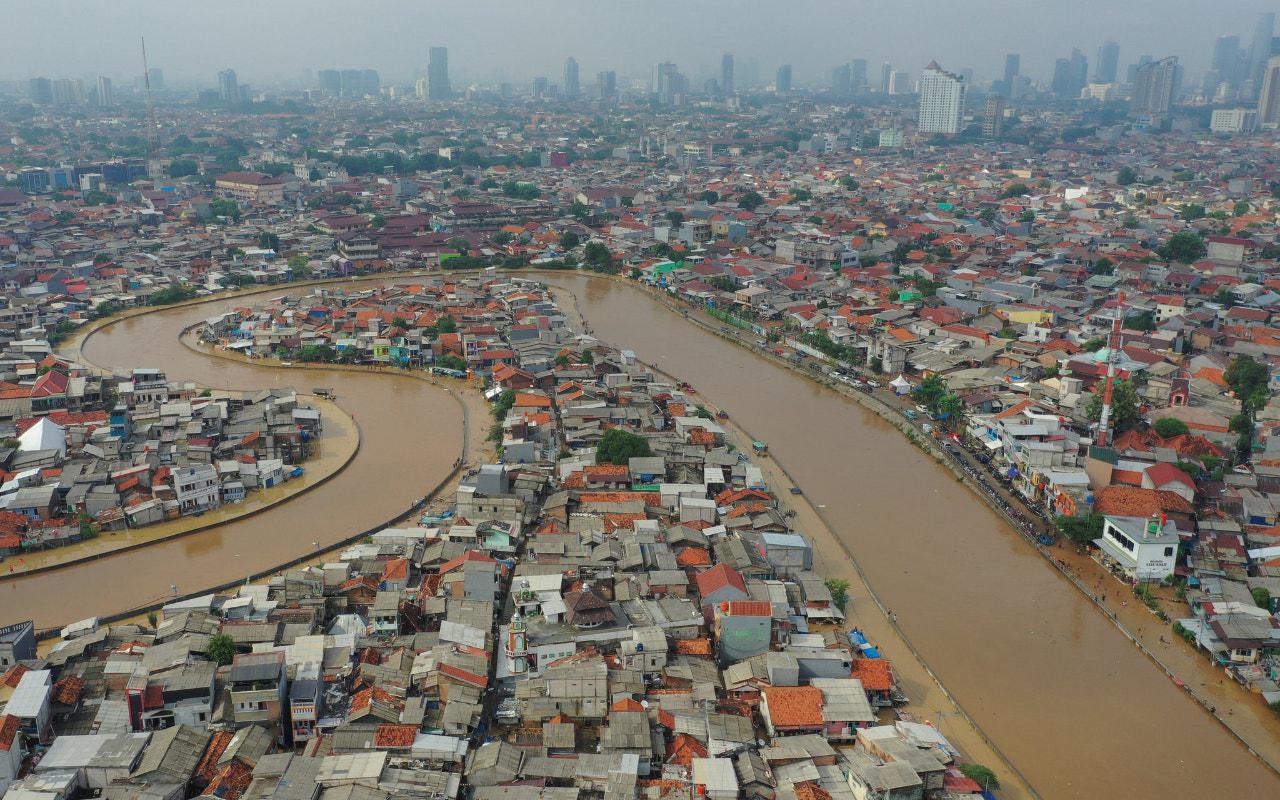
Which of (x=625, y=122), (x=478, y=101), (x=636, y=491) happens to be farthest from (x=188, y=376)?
(x=478, y=101)

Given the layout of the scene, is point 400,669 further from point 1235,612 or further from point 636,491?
point 1235,612

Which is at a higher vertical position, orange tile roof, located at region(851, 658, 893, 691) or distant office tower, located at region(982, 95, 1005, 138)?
distant office tower, located at region(982, 95, 1005, 138)

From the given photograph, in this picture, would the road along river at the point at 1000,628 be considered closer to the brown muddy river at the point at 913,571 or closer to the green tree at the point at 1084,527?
the brown muddy river at the point at 913,571

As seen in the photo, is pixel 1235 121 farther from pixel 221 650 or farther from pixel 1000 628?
pixel 221 650

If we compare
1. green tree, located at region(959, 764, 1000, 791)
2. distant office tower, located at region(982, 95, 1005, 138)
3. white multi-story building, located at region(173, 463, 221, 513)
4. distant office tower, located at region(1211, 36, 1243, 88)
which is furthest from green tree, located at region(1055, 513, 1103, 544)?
distant office tower, located at region(1211, 36, 1243, 88)

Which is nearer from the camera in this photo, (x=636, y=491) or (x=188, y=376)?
(x=636, y=491)

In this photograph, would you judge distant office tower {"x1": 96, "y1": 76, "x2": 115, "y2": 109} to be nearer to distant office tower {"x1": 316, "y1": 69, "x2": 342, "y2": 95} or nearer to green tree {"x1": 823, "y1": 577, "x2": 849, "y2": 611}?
distant office tower {"x1": 316, "y1": 69, "x2": 342, "y2": 95}
